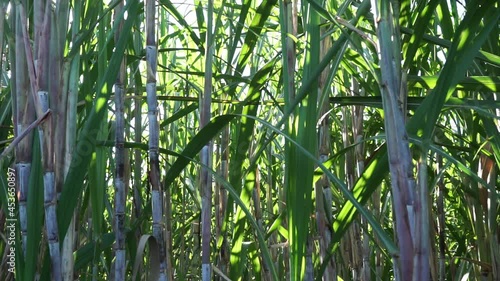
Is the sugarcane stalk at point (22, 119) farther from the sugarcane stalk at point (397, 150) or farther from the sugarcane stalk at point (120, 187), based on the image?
the sugarcane stalk at point (397, 150)

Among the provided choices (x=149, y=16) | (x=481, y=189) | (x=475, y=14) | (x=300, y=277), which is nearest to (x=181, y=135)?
(x=481, y=189)

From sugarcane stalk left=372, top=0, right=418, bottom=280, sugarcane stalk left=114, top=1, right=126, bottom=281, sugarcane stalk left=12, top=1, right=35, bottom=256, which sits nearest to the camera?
sugarcane stalk left=372, top=0, right=418, bottom=280

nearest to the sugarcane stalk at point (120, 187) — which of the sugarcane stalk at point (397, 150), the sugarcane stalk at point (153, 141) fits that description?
the sugarcane stalk at point (153, 141)

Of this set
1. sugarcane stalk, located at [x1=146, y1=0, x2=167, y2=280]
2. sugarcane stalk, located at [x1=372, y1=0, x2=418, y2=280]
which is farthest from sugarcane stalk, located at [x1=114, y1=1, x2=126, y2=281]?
sugarcane stalk, located at [x1=372, y1=0, x2=418, y2=280]

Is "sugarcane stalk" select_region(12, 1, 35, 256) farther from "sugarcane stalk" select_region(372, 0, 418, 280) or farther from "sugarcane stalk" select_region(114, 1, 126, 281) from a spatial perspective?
"sugarcane stalk" select_region(372, 0, 418, 280)

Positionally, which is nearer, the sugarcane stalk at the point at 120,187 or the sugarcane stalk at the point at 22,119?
the sugarcane stalk at the point at 22,119

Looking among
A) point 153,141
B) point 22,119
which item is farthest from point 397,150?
point 22,119

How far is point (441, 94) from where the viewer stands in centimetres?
79

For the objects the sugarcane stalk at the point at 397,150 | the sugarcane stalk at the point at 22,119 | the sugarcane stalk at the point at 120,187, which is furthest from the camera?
the sugarcane stalk at the point at 120,187

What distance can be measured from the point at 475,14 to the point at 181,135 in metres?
1.44

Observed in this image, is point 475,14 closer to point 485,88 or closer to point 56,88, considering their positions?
point 485,88

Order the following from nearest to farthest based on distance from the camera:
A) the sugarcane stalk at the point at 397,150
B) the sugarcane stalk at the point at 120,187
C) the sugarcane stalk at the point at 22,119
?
1. the sugarcane stalk at the point at 397,150
2. the sugarcane stalk at the point at 22,119
3. the sugarcane stalk at the point at 120,187

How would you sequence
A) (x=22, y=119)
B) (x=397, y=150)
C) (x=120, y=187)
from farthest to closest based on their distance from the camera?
(x=120, y=187) < (x=22, y=119) < (x=397, y=150)

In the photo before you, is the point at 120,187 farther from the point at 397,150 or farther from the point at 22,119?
the point at 397,150
